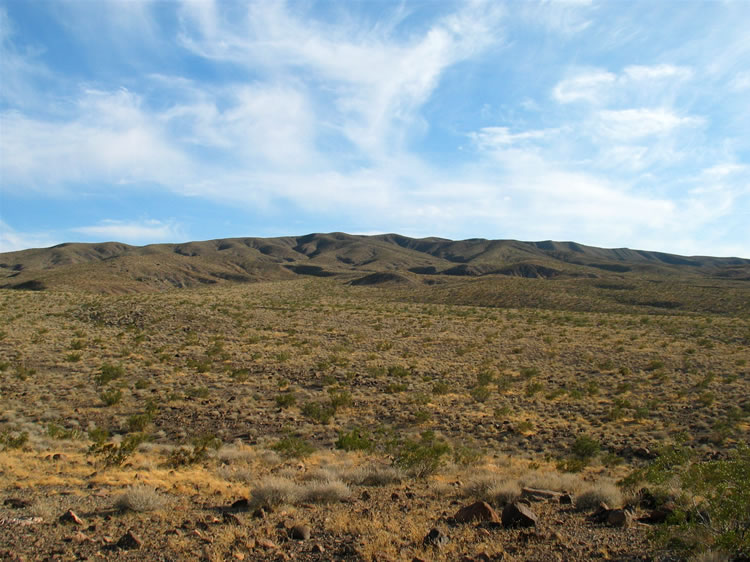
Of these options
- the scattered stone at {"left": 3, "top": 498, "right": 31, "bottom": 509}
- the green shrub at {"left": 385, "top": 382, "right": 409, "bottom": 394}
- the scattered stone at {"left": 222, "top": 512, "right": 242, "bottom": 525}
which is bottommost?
the green shrub at {"left": 385, "top": 382, "right": 409, "bottom": 394}

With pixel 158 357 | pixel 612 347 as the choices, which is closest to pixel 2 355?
pixel 158 357

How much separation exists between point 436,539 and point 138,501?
4.07 metres

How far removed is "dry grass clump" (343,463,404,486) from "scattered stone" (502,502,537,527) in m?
2.30

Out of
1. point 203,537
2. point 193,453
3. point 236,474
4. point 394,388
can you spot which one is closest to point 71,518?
point 203,537

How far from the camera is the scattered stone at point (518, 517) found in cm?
594

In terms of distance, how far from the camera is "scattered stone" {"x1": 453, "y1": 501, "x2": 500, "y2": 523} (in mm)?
6117

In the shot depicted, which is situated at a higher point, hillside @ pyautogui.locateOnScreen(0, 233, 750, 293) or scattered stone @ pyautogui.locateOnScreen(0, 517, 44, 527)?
hillside @ pyautogui.locateOnScreen(0, 233, 750, 293)

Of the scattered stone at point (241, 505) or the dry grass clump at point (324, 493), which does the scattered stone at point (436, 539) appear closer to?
the dry grass clump at point (324, 493)

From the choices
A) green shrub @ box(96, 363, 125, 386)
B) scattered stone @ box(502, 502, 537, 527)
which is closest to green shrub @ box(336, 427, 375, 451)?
scattered stone @ box(502, 502, 537, 527)

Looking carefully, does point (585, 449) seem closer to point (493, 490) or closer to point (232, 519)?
point (493, 490)

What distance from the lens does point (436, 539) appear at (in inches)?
215

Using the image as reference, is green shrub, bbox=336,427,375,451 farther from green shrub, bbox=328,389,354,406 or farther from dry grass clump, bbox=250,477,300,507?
dry grass clump, bbox=250,477,300,507

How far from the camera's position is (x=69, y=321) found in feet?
95.3

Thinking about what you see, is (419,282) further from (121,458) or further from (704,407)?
(121,458)
